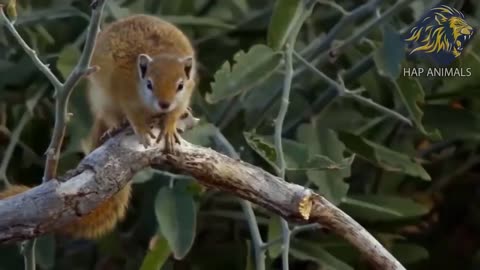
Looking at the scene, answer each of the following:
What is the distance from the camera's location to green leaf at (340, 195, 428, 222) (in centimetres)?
219

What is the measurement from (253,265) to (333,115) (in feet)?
Result: 1.46

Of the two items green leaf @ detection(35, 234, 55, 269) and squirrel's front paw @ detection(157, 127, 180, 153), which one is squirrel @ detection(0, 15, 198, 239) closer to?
squirrel's front paw @ detection(157, 127, 180, 153)

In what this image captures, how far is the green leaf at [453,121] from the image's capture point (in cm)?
231

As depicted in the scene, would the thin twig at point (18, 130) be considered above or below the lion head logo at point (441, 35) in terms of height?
below

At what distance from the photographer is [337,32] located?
216 cm

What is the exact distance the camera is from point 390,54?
205cm

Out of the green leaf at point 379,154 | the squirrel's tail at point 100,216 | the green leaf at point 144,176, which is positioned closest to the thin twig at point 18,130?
the green leaf at point 144,176

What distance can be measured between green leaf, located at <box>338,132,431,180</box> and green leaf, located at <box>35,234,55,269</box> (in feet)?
1.68

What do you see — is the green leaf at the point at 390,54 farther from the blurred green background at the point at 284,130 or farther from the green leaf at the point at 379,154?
the green leaf at the point at 379,154

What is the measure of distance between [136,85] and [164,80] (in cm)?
11

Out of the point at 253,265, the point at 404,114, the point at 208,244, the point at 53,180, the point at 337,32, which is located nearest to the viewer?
the point at 53,180

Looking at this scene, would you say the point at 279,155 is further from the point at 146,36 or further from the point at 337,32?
the point at 337,32

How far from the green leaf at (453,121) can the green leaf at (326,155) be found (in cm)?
24

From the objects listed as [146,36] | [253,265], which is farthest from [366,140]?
[146,36]
